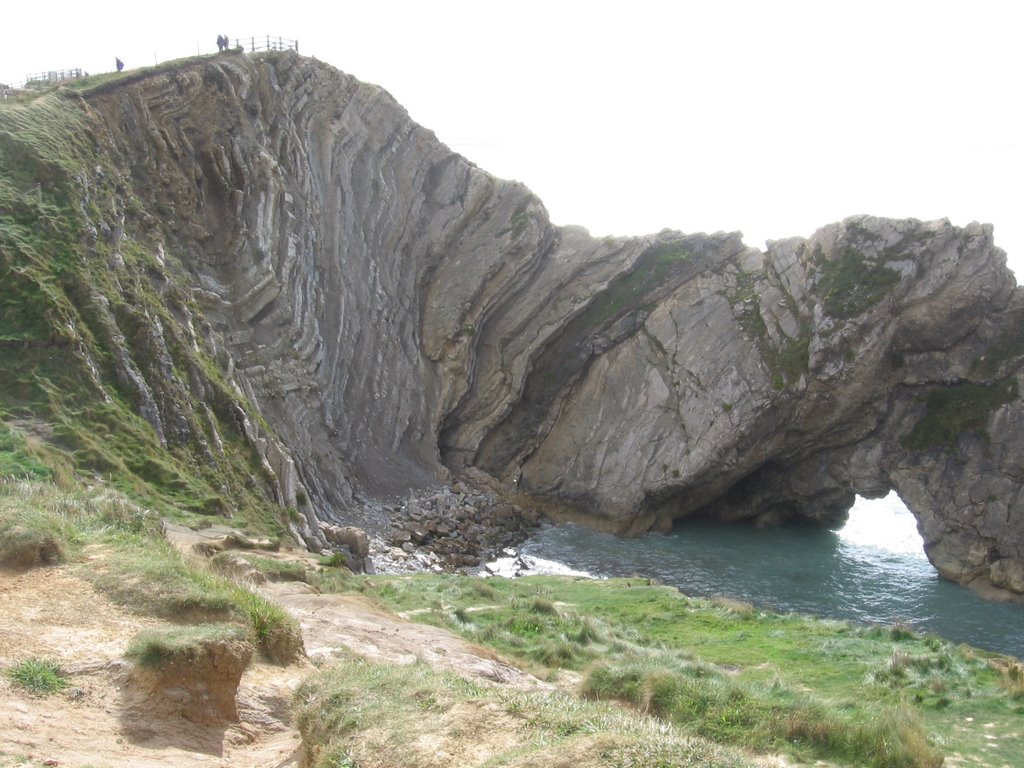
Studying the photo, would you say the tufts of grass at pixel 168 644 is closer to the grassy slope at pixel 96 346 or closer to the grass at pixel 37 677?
the grass at pixel 37 677

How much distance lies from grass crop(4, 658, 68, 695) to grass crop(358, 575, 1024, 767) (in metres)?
8.10

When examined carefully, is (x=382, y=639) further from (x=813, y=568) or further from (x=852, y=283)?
(x=852, y=283)

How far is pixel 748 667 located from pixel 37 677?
16578 millimetres

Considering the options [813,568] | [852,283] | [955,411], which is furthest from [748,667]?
[852,283]

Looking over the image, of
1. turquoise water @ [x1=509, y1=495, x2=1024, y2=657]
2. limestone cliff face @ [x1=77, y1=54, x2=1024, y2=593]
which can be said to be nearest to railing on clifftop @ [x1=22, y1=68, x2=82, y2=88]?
limestone cliff face @ [x1=77, y1=54, x2=1024, y2=593]

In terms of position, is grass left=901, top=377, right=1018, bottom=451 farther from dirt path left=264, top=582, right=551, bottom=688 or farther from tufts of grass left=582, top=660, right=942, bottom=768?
dirt path left=264, top=582, right=551, bottom=688

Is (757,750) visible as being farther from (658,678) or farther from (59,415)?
(59,415)

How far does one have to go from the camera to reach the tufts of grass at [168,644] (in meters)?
10.8

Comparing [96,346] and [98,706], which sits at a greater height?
[96,346]

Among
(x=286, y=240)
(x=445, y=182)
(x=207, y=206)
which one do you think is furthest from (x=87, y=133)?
(x=445, y=182)

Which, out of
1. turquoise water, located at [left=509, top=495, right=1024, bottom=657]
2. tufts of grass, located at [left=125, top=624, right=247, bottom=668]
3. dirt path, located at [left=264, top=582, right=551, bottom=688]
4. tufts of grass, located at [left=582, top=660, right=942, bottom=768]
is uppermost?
tufts of grass, located at [left=125, top=624, right=247, bottom=668]

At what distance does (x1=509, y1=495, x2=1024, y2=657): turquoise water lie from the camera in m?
38.1

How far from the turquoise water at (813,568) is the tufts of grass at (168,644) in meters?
30.7

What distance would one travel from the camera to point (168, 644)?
1084 centimetres
